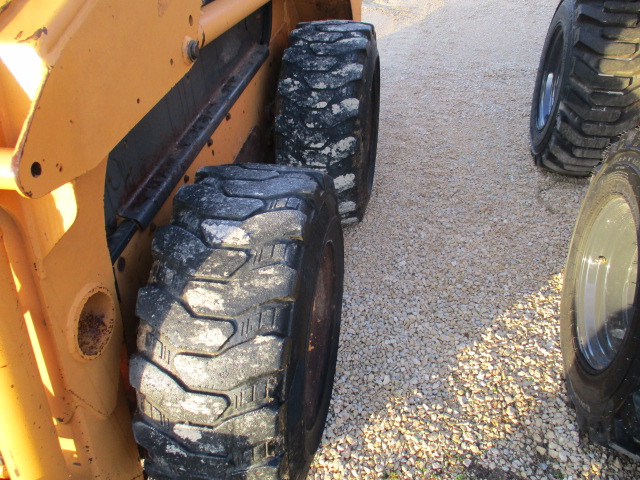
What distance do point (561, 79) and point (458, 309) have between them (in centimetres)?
166

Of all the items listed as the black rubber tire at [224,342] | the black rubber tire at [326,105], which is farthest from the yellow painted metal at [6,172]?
the black rubber tire at [326,105]

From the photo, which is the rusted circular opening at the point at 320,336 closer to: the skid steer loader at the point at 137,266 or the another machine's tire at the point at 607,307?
the skid steer loader at the point at 137,266

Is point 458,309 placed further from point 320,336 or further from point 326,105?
point 326,105

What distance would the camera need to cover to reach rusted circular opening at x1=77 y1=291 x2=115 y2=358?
1.36m

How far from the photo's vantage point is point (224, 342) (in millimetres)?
1399

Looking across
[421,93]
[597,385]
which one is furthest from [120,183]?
[421,93]

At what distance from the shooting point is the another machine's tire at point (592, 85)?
310cm

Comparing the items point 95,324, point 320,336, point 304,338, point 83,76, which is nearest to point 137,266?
point 95,324

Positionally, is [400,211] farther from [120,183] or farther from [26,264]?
[26,264]

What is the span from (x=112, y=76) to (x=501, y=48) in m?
5.35

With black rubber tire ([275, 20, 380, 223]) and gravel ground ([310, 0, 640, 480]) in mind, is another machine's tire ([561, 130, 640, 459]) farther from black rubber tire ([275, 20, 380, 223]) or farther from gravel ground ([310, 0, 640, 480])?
black rubber tire ([275, 20, 380, 223])

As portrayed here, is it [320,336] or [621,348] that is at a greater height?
[621,348]

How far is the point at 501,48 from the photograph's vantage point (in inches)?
228

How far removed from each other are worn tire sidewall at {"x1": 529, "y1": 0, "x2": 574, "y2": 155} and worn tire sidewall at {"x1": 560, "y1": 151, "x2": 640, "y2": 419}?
1.22 meters
